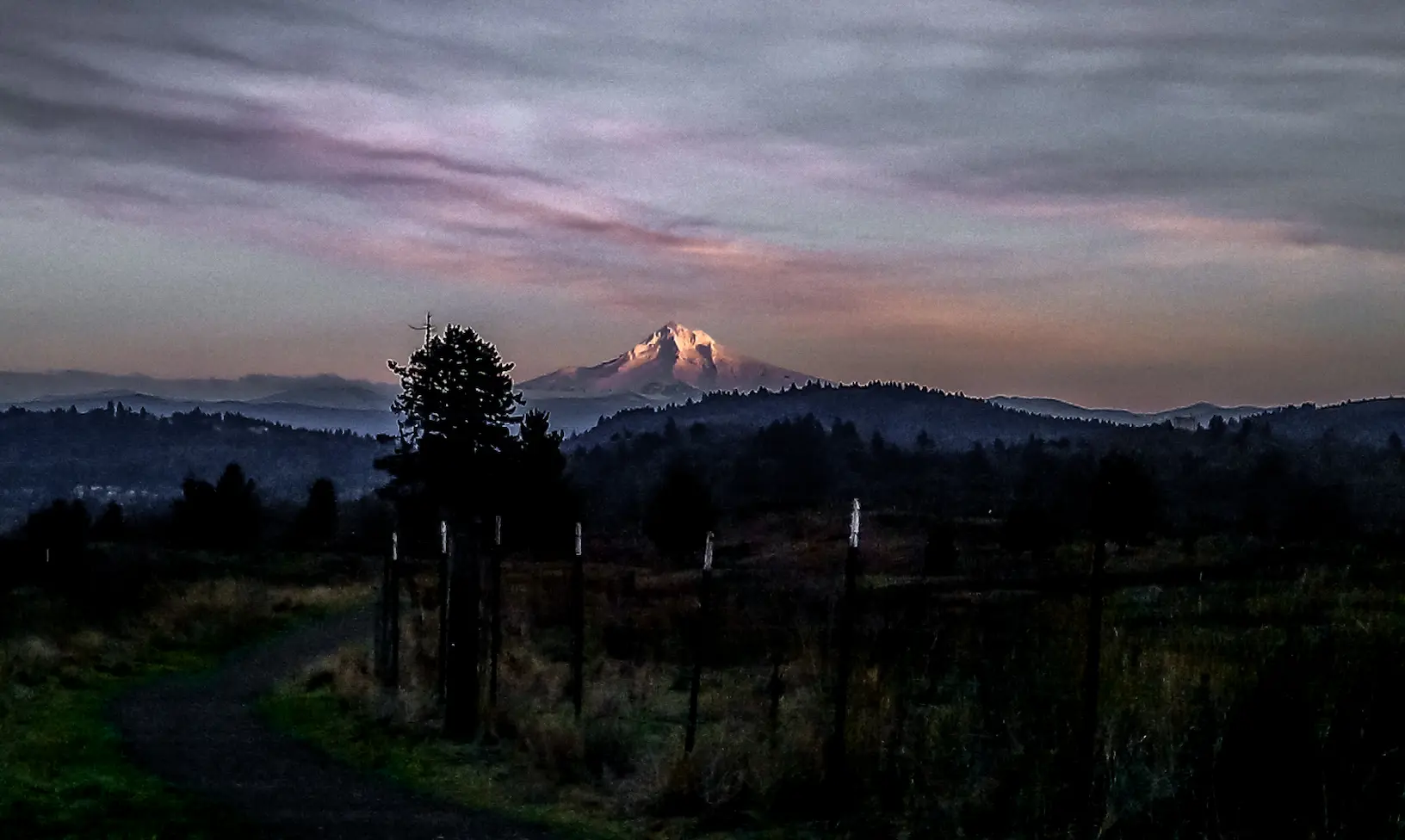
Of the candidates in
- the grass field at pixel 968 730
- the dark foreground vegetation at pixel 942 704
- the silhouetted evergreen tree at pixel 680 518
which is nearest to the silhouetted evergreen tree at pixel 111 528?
the silhouetted evergreen tree at pixel 680 518

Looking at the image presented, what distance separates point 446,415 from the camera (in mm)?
58531

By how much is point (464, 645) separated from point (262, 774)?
2470 millimetres


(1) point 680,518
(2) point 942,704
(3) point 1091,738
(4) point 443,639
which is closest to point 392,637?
(4) point 443,639

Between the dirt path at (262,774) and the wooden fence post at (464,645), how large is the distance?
140 centimetres

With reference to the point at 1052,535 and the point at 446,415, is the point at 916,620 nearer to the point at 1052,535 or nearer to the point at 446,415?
the point at 1052,535

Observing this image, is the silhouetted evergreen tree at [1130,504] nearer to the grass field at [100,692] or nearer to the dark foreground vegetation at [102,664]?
the dark foreground vegetation at [102,664]

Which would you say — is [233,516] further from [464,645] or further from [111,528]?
[464,645]

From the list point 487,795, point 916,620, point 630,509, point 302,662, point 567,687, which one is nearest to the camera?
point 487,795

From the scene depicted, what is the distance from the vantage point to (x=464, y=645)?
13289 mm

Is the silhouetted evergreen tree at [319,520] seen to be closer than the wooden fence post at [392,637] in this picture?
No

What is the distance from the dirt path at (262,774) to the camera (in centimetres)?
944

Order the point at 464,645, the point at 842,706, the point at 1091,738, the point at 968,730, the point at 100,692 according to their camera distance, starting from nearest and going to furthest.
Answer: the point at 1091,738, the point at 842,706, the point at 968,730, the point at 464,645, the point at 100,692

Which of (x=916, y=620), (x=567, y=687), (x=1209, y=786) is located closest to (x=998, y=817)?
(x=1209, y=786)

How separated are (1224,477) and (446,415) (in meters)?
101
